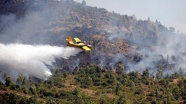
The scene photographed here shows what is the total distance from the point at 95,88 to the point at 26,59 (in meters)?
36.7

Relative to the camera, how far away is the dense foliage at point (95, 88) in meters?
134

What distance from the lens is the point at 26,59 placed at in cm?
15288

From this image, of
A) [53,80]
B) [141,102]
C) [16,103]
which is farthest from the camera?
[53,80]

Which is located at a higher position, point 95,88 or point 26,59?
point 26,59

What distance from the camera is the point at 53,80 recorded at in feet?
529

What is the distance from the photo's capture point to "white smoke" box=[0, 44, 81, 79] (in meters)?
136

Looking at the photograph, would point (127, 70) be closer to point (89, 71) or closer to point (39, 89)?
point (89, 71)

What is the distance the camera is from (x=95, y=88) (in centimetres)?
16012

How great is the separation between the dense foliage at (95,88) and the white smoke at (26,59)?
6.84 metres

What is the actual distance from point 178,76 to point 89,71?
50.3 m

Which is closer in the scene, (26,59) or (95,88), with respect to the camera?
(26,59)

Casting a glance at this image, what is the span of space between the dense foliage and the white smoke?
684 centimetres

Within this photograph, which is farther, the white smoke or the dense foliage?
the white smoke

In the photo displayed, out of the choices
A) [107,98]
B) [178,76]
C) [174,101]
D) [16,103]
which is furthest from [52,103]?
[178,76]
